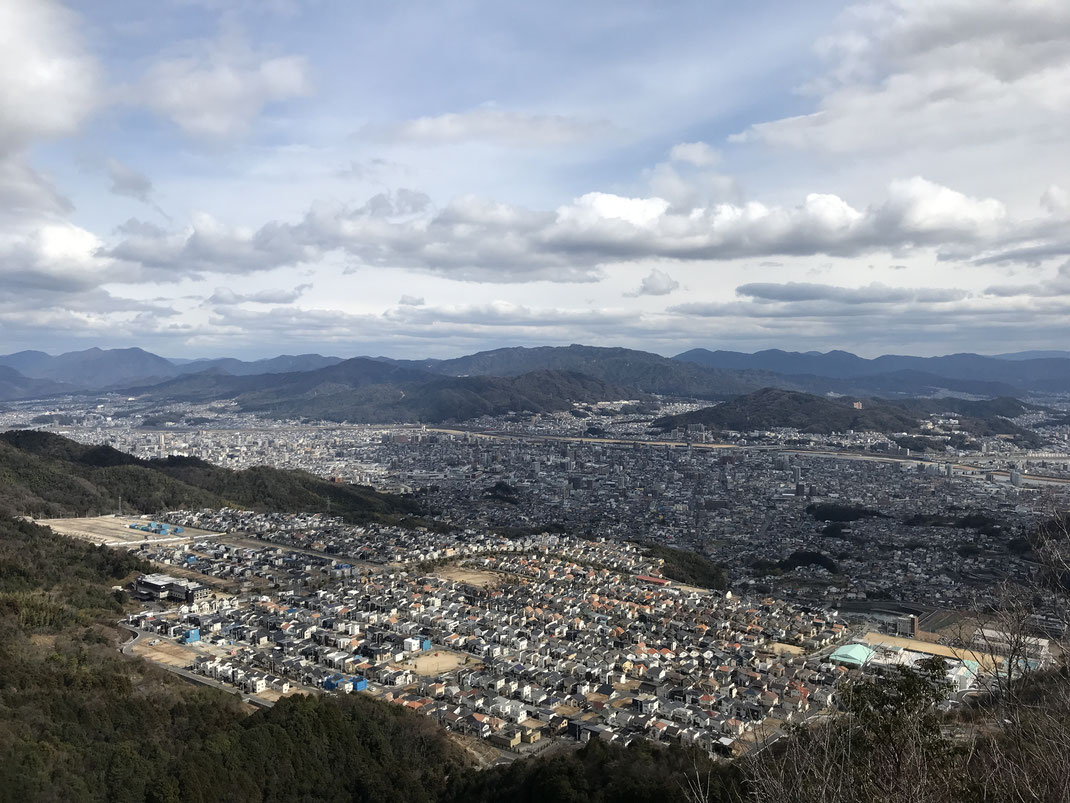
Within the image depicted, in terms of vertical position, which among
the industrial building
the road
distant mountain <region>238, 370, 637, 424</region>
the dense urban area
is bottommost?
the dense urban area

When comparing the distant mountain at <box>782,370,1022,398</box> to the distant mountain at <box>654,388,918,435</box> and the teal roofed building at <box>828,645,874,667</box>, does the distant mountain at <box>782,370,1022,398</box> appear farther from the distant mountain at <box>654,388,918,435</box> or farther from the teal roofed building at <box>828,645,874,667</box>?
the teal roofed building at <box>828,645,874,667</box>

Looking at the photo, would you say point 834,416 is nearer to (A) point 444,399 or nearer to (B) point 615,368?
(A) point 444,399

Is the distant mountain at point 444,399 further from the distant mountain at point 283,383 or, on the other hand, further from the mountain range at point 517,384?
the distant mountain at point 283,383

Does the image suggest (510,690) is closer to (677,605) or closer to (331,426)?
(677,605)

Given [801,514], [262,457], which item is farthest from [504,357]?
[801,514]

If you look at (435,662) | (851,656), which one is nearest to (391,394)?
(435,662)

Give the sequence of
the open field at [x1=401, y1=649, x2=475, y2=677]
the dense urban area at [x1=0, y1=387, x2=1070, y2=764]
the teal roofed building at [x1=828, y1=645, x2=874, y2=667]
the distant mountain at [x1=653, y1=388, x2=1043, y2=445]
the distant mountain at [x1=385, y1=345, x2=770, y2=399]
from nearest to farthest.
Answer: the dense urban area at [x1=0, y1=387, x2=1070, y2=764] → the open field at [x1=401, y1=649, x2=475, y2=677] → the teal roofed building at [x1=828, y1=645, x2=874, y2=667] → the distant mountain at [x1=653, y1=388, x2=1043, y2=445] → the distant mountain at [x1=385, y1=345, x2=770, y2=399]

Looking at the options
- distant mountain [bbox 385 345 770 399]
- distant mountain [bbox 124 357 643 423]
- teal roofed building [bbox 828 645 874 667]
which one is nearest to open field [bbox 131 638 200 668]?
teal roofed building [bbox 828 645 874 667]

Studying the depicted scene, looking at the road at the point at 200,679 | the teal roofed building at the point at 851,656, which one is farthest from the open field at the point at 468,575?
the teal roofed building at the point at 851,656
